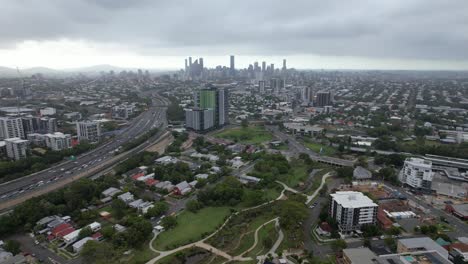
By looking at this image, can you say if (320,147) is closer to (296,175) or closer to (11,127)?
(296,175)

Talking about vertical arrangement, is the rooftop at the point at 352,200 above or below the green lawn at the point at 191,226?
above

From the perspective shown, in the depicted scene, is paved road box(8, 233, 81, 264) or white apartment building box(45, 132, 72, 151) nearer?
paved road box(8, 233, 81, 264)

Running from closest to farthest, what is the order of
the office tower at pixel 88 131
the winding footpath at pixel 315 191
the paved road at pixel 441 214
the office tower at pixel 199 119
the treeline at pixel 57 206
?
the treeline at pixel 57 206 → the paved road at pixel 441 214 → the winding footpath at pixel 315 191 → the office tower at pixel 88 131 → the office tower at pixel 199 119

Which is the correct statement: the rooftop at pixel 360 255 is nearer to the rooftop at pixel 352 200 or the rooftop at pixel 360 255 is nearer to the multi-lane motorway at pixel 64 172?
the rooftop at pixel 352 200

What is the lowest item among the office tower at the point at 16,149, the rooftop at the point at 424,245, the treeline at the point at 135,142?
the treeline at the point at 135,142

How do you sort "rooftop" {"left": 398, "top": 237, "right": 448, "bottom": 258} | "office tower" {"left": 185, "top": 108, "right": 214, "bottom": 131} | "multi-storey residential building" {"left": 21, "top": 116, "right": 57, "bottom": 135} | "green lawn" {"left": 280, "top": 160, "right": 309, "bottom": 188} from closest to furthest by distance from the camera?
"rooftop" {"left": 398, "top": 237, "right": 448, "bottom": 258} → "green lawn" {"left": 280, "top": 160, "right": 309, "bottom": 188} → "multi-storey residential building" {"left": 21, "top": 116, "right": 57, "bottom": 135} → "office tower" {"left": 185, "top": 108, "right": 214, "bottom": 131}

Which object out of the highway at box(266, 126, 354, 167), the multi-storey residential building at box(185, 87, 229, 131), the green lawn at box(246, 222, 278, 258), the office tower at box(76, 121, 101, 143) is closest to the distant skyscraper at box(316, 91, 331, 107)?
the highway at box(266, 126, 354, 167)

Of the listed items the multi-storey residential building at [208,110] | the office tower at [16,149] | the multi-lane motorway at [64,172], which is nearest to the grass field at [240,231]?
the multi-lane motorway at [64,172]

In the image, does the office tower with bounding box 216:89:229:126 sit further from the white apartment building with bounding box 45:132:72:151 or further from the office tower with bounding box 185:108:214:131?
the white apartment building with bounding box 45:132:72:151
